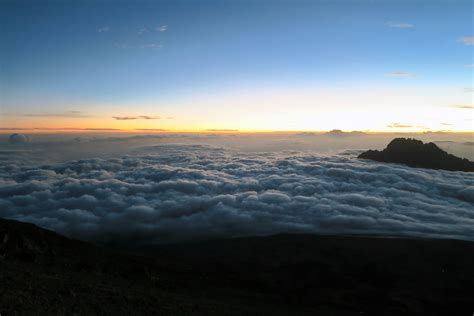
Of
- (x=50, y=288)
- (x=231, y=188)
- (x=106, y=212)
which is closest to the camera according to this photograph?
(x=50, y=288)

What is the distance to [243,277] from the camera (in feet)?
198

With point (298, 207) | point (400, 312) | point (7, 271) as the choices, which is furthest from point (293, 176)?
point (7, 271)

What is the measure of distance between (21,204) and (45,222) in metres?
31.4

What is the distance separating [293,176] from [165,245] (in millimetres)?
102884

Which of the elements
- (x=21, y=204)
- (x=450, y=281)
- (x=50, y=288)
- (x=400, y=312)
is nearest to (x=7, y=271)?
(x=50, y=288)

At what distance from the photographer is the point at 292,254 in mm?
82625

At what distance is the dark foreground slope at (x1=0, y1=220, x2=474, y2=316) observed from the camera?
19.8 meters

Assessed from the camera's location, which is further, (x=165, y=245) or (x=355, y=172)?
(x=355, y=172)

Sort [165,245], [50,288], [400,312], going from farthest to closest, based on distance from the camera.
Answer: [165,245] < [400,312] < [50,288]

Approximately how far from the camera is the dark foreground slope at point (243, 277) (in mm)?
19844

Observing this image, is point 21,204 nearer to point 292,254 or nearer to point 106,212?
point 106,212

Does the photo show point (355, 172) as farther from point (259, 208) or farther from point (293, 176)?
point (259, 208)

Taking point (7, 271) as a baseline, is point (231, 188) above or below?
below

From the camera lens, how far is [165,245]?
88.5 metres
